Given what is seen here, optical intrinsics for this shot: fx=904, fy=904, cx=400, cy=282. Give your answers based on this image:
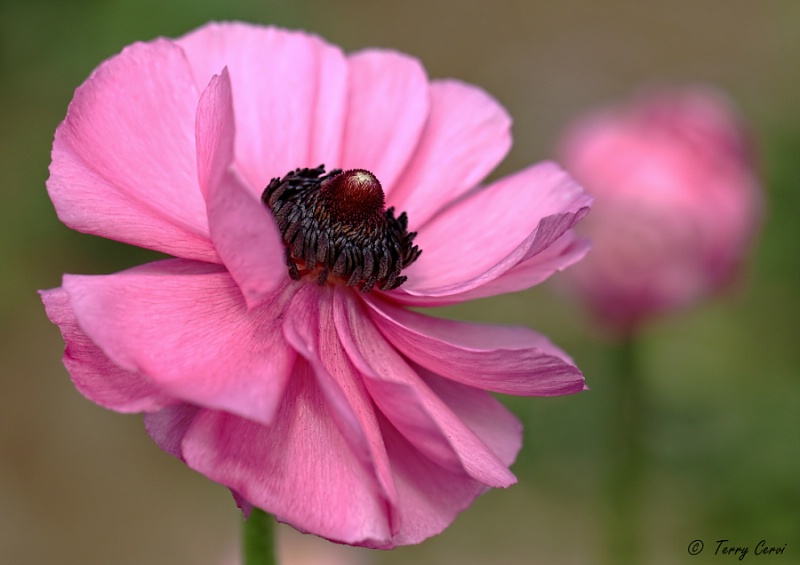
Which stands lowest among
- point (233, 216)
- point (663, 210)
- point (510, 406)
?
point (510, 406)

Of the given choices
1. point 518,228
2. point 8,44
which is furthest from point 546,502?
point 8,44

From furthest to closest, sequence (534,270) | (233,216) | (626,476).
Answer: (626,476), (534,270), (233,216)

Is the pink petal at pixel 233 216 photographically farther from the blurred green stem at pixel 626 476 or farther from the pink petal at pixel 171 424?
the blurred green stem at pixel 626 476

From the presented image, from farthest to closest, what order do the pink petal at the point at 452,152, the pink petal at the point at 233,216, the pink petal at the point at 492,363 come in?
the pink petal at the point at 452,152 < the pink petal at the point at 492,363 < the pink petal at the point at 233,216

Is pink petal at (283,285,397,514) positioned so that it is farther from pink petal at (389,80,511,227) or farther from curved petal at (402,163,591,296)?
pink petal at (389,80,511,227)

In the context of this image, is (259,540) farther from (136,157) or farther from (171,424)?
(136,157)

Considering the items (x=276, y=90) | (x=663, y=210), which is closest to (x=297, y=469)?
(x=276, y=90)

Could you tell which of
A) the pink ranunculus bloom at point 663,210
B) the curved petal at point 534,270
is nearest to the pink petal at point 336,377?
the curved petal at point 534,270
